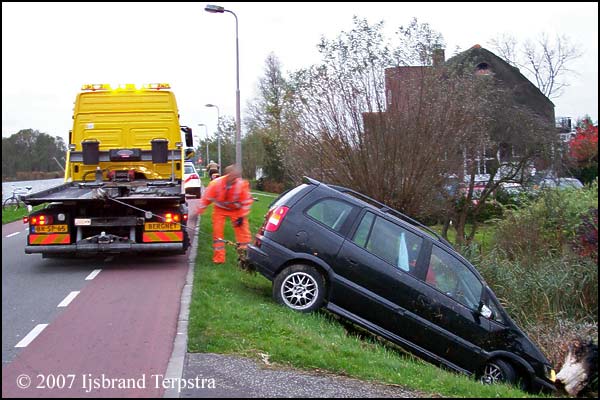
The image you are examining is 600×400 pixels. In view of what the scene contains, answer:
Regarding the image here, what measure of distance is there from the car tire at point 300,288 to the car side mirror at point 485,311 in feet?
6.27

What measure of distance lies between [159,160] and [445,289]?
698 cm

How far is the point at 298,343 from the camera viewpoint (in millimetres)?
6324

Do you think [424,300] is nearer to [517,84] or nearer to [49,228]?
[49,228]

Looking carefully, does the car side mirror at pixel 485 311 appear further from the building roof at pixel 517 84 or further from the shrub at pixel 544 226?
the building roof at pixel 517 84

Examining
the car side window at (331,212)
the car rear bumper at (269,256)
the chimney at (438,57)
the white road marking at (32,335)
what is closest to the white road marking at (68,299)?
the white road marking at (32,335)

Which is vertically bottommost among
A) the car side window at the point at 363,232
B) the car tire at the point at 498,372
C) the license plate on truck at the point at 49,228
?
the car tire at the point at 498,372

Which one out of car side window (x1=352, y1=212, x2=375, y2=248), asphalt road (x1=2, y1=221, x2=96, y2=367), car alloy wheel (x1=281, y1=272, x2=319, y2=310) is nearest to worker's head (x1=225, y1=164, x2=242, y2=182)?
asphalt road (x1=2, y1=221, x2=96, y2=367)

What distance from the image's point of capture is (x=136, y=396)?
197 inches

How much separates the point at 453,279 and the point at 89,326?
167 inches

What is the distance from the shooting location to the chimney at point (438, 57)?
44.2ft

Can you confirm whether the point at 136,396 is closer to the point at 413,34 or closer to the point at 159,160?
the point at 159,160

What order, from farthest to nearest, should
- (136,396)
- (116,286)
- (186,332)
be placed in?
(116,286) < (186,332) < (136,396)

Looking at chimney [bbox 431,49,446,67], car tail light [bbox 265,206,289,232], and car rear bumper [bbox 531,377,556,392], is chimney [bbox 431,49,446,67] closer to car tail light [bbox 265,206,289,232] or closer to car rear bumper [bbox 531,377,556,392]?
car tail light [bbox 265,206,289,232]

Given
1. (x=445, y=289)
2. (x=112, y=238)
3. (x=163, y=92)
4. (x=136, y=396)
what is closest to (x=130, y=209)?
(x=112, y=238)
